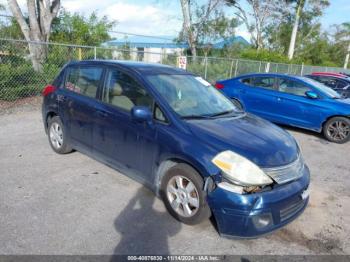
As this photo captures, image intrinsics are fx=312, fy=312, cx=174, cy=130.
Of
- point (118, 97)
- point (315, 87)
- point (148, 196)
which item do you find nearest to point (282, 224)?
point (148, 196)

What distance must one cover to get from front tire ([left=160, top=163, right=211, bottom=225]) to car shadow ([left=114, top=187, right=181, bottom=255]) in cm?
15

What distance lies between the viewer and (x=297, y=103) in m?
7.97

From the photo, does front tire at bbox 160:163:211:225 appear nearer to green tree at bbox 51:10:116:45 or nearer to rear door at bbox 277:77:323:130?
rear door at bbox 277:77:323:130

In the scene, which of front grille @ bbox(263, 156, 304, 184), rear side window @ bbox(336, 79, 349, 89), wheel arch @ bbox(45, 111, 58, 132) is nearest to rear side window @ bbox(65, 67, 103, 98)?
wheel arch @ bbox(45, 111, 58, 132)

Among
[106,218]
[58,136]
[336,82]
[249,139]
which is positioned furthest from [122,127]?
[336,82]

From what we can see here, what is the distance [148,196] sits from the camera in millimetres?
4008

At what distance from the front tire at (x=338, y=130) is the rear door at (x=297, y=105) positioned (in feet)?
0.83

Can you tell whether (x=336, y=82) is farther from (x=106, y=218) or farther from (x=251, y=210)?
(x=106, y=218)

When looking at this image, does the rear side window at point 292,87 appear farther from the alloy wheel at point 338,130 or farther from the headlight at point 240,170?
the headlight at point 240,170

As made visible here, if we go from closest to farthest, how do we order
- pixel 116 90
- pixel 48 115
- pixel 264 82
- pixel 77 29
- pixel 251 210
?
pixel 251 210
pixel 116 90
pixel 48 115
pixel 264 82
pixel 77 29

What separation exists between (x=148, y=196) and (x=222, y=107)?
155 cm

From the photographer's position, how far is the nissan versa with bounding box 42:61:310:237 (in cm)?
295

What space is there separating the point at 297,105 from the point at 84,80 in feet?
18.2

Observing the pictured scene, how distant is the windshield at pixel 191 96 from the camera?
376 centimetres
